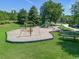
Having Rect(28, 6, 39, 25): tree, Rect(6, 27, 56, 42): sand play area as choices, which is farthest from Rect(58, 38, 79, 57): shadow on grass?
Rect(28, 6, 39, 25): tree

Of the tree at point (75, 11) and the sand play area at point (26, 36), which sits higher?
the tree at point (75, 11)

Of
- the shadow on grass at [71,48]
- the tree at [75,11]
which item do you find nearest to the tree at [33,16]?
the tree at [75,11]

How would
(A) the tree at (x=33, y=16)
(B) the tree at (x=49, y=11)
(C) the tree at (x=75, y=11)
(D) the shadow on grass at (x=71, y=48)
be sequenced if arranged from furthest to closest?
1. (A) the tree at (x=33, y=16)
2. (B) the tree at (x=49, y=11)
3. (C) the tree at (x=75, y=11)
4. (D) the shadow on grass at (x=71, y=48)

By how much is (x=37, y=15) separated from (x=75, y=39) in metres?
45.6

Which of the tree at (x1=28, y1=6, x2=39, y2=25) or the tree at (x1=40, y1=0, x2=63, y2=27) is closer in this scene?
the tree at (x1=40, y1=0, x2=63, y2=27)

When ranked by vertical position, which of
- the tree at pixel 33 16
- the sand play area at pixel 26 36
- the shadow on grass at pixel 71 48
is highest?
the tree at pixel 33 16

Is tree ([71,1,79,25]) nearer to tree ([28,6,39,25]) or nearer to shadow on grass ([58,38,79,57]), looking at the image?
shadow on grass ([58,38,79,57])

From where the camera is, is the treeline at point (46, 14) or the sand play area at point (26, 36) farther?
the treeline at point (46, 14)

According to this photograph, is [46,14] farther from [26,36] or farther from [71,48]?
[71,48]

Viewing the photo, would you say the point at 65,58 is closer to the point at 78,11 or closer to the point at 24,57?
the point at 24,57

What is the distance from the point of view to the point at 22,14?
→ 76.1m

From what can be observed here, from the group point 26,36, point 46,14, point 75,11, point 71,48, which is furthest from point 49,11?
point 71,48

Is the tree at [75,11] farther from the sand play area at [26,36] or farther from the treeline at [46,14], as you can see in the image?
the treeline at [46,14]

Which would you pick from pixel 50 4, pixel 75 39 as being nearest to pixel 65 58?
pixel 75 39
